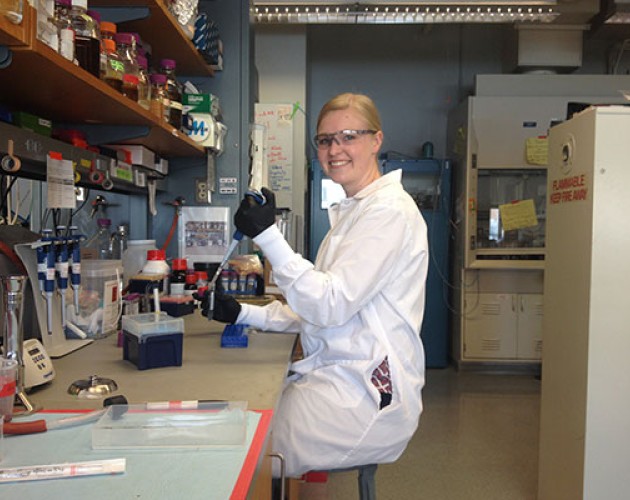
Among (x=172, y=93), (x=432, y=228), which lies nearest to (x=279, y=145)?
(x=432, y=228)

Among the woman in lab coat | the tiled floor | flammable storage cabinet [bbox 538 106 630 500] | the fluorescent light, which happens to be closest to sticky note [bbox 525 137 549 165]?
the fluorescent light

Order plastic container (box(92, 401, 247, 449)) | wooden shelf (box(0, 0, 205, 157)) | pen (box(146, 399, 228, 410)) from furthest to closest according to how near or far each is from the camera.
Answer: wooden shelf (box(0, 0, 205, 157)) → pen (box(146, 399, 228, 410)) → plastic container (box(92, 401, 247, 449))

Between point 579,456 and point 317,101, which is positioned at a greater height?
point 317,101

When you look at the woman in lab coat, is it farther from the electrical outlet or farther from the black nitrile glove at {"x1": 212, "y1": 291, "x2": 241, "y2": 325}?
→ the electrical outlet

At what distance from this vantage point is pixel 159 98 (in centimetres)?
200

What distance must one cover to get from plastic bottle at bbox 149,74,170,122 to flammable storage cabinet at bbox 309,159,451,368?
96.5 inches

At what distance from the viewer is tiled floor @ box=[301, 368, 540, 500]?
2508 mm

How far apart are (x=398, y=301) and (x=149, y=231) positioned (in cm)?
170

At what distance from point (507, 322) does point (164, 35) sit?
126 inches

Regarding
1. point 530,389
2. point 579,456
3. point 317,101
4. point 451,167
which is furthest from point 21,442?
point 317,101

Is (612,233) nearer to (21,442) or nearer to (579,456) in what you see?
(579,456)

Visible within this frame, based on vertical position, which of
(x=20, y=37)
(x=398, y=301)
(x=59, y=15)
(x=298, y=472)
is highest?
(x=59, y=15)

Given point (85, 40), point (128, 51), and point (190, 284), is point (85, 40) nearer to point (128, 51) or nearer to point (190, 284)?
point (128, 51)

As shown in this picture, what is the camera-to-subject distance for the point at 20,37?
36.3 inches
